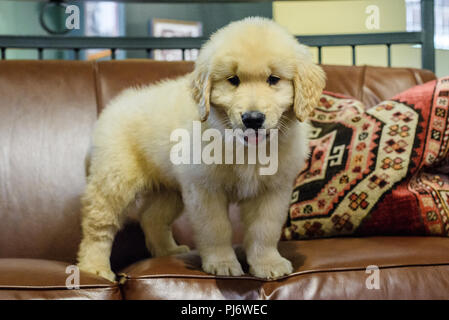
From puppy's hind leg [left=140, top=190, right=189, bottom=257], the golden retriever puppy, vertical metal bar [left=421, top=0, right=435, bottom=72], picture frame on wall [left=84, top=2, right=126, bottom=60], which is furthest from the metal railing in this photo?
picture frame on wall [left=84, top=2, right=126, bottom=60]

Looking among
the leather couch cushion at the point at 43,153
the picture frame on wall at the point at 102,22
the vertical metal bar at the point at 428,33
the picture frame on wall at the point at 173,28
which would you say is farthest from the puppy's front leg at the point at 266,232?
the picture frame on wall at the point at 173,28

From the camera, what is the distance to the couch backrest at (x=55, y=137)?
7.07 feet

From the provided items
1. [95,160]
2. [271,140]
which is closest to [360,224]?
[271,140]

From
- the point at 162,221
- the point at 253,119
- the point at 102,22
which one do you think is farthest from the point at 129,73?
the point at 102,22

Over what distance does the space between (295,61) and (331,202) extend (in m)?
0.72

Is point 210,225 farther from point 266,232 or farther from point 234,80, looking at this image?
point 234,80

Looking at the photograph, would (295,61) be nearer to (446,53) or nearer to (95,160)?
(95,160)

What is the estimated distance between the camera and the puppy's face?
1438mm

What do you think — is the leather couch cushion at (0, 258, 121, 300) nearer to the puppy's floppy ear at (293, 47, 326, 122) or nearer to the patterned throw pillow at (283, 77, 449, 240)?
the puppy's floppy ear at (293, 47, 326, 122)

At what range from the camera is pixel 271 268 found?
156 centimetres

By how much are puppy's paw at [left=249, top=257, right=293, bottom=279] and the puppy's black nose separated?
45 centimetres

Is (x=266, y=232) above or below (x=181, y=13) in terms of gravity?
below

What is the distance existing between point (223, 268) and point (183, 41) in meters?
1.60

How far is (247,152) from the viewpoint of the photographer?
1.62 m
